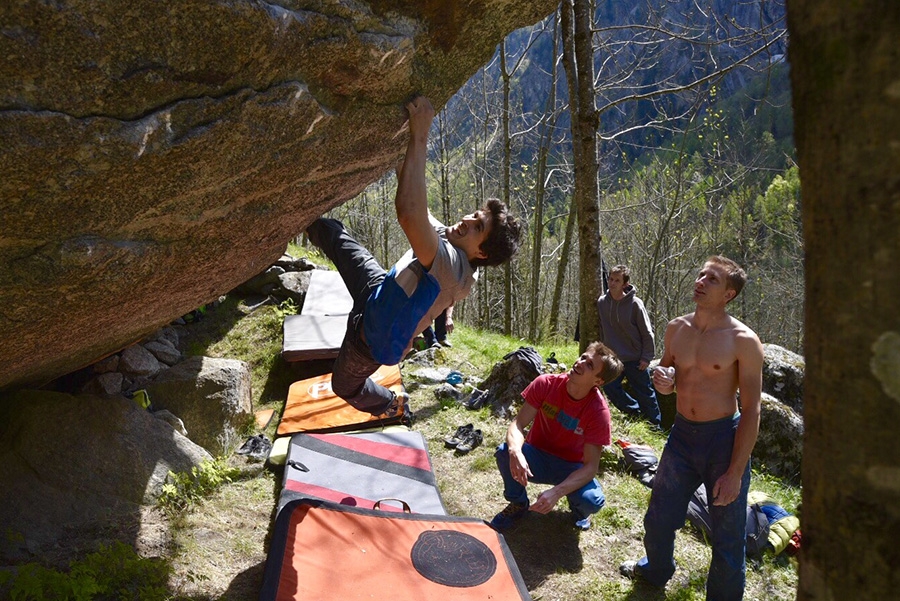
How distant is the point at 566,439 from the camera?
185 inches

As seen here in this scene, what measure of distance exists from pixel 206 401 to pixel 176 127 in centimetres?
414

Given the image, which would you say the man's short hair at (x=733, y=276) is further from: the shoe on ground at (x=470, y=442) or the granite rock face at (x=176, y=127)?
the shoe on ground at (x=470, y=442)

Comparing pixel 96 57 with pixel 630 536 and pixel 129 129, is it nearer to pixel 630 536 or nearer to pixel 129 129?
pixel 129 129

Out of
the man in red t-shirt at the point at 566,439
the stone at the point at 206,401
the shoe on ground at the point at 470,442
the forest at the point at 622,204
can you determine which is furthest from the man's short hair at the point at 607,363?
the forest at the point at 622,204

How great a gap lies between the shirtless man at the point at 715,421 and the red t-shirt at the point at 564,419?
A: 620mm

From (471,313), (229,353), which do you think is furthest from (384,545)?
(471,313)

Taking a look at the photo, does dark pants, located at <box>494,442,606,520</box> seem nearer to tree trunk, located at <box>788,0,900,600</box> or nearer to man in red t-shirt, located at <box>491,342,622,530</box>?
man in red t-shirt, located at <box>491,342,622,530</box>

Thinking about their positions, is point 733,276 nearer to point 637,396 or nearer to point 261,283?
point 637,396

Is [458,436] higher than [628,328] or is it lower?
lower

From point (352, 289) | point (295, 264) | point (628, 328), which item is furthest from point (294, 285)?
point (352, 289)

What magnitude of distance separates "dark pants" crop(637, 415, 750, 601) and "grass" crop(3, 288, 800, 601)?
1.52ft

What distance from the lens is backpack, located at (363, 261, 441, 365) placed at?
3.29 meters

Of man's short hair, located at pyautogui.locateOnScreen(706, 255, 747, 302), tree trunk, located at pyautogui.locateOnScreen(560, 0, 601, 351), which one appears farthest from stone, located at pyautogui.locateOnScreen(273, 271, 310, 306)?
man's short hair, located at pyautogui.locateOnScreen(706, 255, 747, 302)

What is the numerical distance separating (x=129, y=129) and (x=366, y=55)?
1073 millimetres
